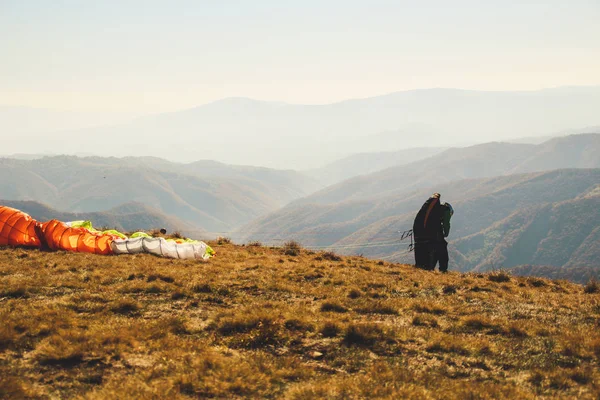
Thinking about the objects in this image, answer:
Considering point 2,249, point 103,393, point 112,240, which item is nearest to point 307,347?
point 103,393

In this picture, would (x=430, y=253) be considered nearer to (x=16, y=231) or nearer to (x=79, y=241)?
(x=79, y=241)

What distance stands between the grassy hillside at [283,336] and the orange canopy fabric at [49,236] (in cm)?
364

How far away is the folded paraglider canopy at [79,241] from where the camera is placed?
19.8m

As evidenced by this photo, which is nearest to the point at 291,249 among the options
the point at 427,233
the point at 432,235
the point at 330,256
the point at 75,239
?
the point at 330,256

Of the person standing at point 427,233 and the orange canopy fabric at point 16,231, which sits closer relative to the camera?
the orange canopy fabric at point 16,231

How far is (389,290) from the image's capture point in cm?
1469

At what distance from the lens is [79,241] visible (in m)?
20.1

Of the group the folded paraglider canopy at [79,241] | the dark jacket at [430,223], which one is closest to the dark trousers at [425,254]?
the dark jacket at [430,223]

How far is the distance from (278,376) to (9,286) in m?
9.32

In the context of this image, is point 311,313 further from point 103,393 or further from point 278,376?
point 103,393

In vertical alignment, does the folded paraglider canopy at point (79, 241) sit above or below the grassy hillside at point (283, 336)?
above

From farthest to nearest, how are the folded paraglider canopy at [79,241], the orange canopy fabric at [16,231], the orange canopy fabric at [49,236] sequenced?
the orange canopy fabric at [16,231], the orange canopy fabric at [49,236], the folded paraglider canopy at [79,241]

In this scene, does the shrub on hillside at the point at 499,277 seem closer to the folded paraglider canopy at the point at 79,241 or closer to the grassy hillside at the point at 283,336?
the grassy hillside at the point at 283,336

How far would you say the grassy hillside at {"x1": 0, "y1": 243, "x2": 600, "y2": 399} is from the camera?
7379 millimetres
